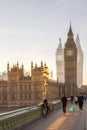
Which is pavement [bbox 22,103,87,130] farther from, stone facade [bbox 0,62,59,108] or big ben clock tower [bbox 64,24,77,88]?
big ben clock tower [bbox 64,24,77,88]

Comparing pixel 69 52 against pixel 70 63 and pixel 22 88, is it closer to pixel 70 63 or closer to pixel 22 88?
pixel 70 63

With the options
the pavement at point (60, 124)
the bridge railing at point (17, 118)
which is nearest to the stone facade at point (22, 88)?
the bridge railing at point (17, 118)

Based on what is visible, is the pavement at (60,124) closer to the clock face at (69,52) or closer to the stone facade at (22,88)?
the stone facade at (22,88)

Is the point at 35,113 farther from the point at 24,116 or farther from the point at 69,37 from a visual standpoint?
the point at 69,37

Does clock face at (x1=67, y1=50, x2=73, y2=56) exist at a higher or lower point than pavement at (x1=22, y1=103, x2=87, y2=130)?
higher

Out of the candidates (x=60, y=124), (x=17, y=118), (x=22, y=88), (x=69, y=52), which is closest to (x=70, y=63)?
(x=69, y=52)

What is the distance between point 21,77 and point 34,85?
471 cm

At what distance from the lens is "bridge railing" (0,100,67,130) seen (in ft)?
59.6

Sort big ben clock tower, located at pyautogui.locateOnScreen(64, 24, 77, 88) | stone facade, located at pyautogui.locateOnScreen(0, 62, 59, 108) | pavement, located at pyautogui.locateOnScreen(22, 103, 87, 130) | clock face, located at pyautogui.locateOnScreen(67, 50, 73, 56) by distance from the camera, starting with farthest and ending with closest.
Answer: clock face, located at pyautogui.locateOnScreen(67, 50, 73, 56), big ben clock tower, located at pyautogui.locateOnScreen(64, 24, 77, 88), stone facade, located at pyautogui.locateOnScreen(0, 62, 59, 108), pavement, located at pyautogui.locateOnScreen(22, 103, 87, 130)

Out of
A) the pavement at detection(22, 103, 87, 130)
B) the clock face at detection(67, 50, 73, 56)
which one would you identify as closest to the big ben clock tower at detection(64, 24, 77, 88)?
the clock face at detection(67, 50, 73, 56)

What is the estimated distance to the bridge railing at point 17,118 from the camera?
18153 millimetres

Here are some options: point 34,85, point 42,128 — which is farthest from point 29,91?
point 42,128

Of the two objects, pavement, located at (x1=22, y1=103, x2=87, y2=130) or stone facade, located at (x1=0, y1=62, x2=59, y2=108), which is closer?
pavement, located at (x1=22, y1=103, x2=87, y2=130)

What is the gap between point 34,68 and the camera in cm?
11094
